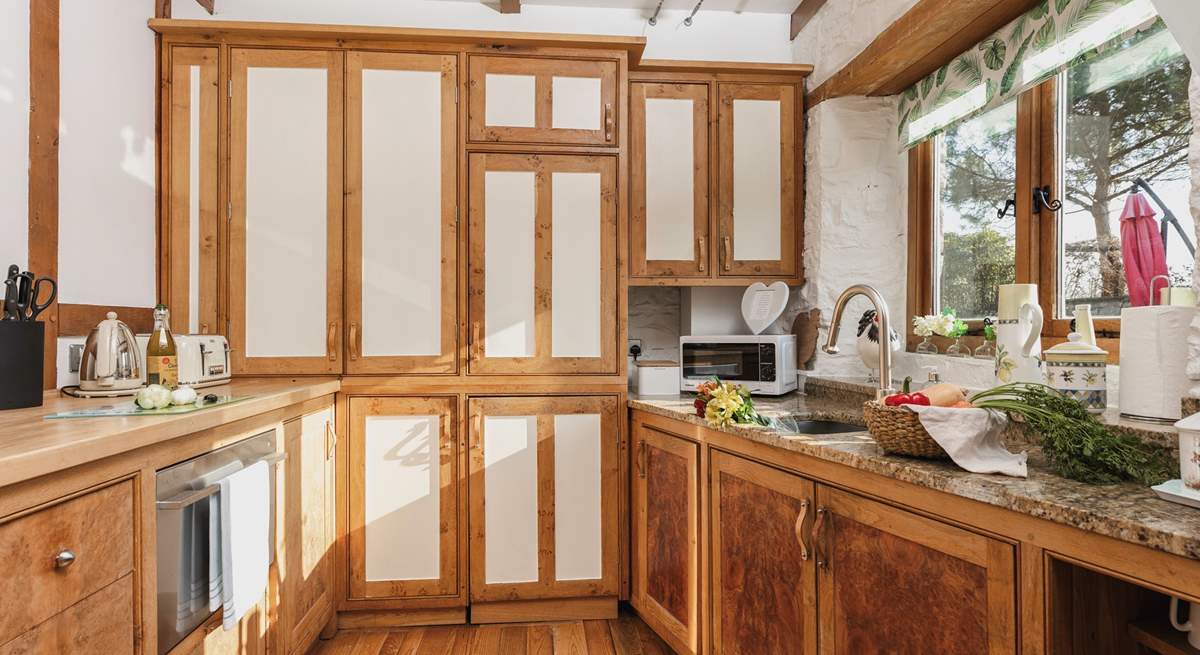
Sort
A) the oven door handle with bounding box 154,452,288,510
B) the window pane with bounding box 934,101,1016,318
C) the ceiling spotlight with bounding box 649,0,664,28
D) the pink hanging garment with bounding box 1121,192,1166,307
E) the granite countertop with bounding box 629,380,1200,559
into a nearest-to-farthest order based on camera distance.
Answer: the granite countertop with bounding box 629,380,1200,559 → the oven door handle with bounding box 154,452,288,510 → the pink hanging garment with bounding box 1121,192,1166,307 → the window pane with bounding box 934,101,1016,318 → the ceiling spotlight with bounding box 649,0,664,28

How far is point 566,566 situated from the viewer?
253cm

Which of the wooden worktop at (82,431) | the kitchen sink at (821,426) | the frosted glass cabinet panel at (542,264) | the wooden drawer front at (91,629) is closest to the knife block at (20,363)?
the wooden worktop at (82,431)

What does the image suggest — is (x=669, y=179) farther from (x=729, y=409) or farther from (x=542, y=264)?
(x=729, y=409)

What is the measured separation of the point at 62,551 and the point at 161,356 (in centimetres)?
107

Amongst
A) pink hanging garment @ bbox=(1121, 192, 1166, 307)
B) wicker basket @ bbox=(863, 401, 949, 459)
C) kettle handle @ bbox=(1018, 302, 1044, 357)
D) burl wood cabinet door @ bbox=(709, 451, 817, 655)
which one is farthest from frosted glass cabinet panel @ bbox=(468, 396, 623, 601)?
pink hanging garment @ bbox=(1121, 192, 1166, 307)

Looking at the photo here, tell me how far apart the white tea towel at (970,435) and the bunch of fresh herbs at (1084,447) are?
56mm

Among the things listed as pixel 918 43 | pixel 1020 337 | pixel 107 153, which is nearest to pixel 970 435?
pixel 1020 337

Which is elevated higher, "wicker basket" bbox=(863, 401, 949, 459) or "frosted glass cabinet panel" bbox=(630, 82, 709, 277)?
"frosted glass cabinet panel" bbox=(630, 82, 709, 277)

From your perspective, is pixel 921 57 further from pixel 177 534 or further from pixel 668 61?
pixel 177 534

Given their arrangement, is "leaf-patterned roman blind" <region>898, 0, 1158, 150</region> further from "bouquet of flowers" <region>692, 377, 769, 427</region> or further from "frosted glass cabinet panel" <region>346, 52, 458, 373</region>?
"frosted glass cabinet panel" <region>346, 52, 458, 373</region>

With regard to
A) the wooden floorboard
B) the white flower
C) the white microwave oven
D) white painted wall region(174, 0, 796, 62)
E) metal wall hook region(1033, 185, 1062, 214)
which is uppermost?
white painted wall region(174, 0, 796, 62)

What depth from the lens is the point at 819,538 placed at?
1.53m

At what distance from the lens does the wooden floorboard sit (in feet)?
7.61

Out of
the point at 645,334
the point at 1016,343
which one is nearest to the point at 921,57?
the point at 1016,343
